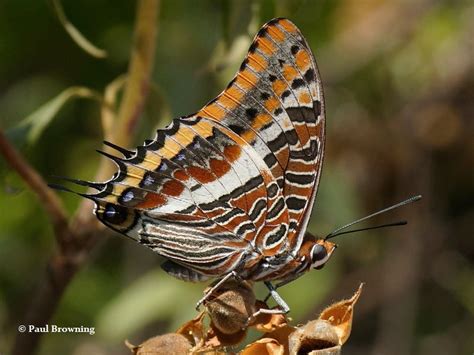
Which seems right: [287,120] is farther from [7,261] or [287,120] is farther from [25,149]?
[7,261]

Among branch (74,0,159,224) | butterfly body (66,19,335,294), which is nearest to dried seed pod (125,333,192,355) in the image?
butterfly body (66,19,335,294)

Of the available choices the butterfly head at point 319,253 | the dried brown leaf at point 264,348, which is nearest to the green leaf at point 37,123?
the butterfly head at point 319,253

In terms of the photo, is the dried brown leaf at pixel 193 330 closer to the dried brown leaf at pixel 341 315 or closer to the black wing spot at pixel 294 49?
the dried brown leaf at pixel 341 315

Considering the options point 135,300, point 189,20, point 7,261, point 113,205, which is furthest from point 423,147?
point 113,205

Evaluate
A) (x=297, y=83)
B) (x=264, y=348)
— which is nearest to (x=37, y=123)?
(x=297, y=83)

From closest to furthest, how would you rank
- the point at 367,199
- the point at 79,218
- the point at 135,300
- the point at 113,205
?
the point at 113,205, the point at 79,218, the point at 135,300, the point at 367,199

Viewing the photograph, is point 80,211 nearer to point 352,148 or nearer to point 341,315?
point 341,315
